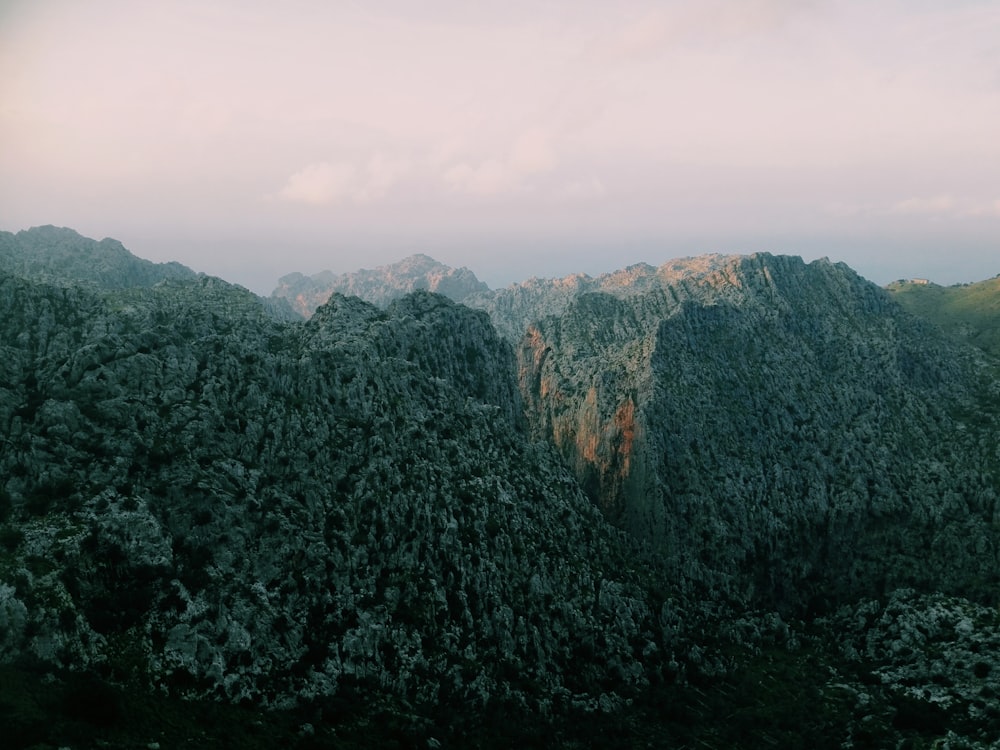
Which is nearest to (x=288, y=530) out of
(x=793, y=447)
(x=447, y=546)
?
(x=447, y=546)

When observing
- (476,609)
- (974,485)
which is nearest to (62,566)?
(476,609)

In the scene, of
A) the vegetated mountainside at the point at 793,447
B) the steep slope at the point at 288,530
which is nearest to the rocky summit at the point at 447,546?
the steep slope at the point at 288,530

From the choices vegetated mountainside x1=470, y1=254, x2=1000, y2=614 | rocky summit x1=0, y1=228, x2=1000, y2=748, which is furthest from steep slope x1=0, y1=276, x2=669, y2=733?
vegetated mountainside x1=470, y1=254, x2=1000, y2=614

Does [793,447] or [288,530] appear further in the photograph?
[793,447]

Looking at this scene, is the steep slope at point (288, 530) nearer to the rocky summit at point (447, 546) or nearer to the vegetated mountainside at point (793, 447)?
the rocky summit at point (447, 546)

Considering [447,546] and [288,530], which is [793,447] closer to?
[447,546]

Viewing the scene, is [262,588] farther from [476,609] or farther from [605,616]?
[605,616]

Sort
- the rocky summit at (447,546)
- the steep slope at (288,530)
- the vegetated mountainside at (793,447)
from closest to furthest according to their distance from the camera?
the rocky summit at (447,546), the steep slope at (288,530), the vegetated mountainside at (793,447)

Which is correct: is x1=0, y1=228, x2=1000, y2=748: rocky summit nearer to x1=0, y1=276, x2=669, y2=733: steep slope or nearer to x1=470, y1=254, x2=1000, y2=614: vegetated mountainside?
x1=0, y1=276, x2=669, y2=733: steep slope
